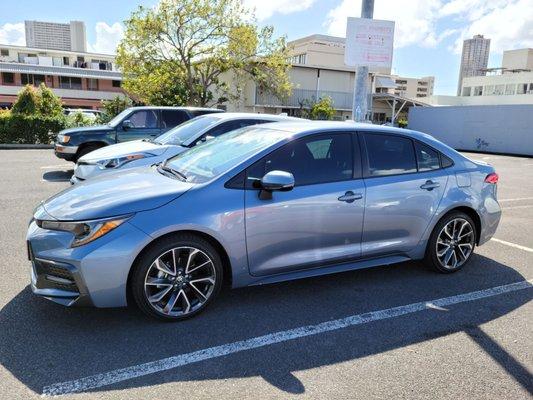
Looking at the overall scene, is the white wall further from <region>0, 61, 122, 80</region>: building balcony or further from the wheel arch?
<region>0, 61, 122, 80</region>: building balcony

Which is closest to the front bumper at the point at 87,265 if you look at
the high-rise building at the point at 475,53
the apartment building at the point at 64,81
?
the apartment building at the point at 64,81

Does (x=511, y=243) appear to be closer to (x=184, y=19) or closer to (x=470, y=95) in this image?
(x=184, y=19)

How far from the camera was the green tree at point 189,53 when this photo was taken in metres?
22.7

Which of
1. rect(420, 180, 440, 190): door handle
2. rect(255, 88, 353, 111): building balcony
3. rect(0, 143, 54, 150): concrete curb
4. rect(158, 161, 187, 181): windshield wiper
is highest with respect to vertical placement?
rect(255, 88, 353, 111): building balcony

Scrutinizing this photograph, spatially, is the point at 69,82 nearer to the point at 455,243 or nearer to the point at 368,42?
the point at 368,42

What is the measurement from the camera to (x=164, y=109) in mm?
10680

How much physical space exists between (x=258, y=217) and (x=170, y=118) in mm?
7508

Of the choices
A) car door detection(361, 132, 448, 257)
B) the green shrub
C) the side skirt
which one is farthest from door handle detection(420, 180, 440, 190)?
the green shrub

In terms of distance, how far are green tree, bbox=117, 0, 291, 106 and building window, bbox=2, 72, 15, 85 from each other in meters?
30.4

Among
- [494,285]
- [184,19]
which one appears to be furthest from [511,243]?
[184,19]

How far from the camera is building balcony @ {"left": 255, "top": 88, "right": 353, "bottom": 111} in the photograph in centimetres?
2950

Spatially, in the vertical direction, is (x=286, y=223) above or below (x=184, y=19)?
below

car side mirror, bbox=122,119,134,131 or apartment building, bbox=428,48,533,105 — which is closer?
car side mirror, bbox=122,119,134,131

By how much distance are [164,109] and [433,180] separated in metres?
7.45
